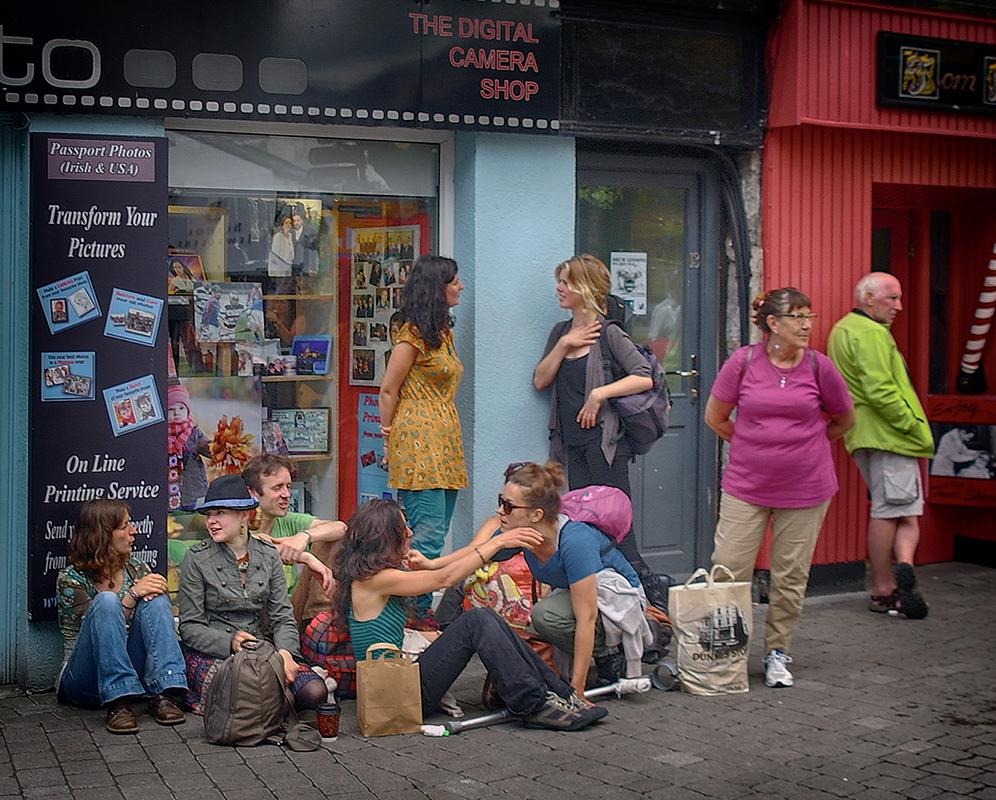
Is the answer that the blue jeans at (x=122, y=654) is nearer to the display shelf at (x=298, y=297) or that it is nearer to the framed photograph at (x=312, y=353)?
the framed photograph at (x=312, y=353)

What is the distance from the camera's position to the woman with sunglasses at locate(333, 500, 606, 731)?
17.9 ft

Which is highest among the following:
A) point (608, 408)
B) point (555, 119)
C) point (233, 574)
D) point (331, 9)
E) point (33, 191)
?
point (331, 9)

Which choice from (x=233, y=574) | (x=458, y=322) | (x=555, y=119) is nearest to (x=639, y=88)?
(x=555, y=119)

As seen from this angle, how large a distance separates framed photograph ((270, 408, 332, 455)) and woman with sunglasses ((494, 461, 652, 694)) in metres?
1.70

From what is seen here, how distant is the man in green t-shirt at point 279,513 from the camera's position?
607 centimetres

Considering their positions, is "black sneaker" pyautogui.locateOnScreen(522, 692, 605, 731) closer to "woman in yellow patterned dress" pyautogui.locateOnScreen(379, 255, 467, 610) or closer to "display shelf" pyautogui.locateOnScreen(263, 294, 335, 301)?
"woman in yellow patterned dress" pyautogui.locateOnScreen(379, 255, 467, 610)

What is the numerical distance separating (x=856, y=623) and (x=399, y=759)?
3578 mm

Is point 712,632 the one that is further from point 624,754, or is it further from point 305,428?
point 305,428

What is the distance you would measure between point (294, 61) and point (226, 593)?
2.82 m

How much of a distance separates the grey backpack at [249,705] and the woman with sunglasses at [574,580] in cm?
121

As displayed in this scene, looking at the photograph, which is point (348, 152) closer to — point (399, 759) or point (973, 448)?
point (399, 759)

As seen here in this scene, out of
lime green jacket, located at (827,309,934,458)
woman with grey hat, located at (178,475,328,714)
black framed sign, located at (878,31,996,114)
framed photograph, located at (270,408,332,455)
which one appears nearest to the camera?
woman with grey hat, located at (178,475,328,714)

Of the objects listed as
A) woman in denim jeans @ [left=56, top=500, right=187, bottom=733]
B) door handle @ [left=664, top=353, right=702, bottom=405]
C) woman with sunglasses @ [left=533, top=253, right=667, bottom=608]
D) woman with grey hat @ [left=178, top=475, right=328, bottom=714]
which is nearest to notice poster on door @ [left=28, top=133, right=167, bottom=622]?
woman in denim jeans @ [left=56, top=500, right=187, bottom=733]

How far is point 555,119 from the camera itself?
24.0 ft
